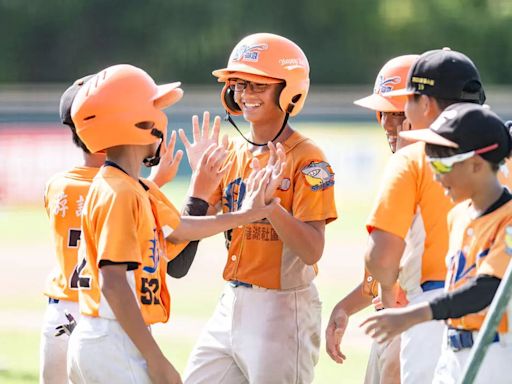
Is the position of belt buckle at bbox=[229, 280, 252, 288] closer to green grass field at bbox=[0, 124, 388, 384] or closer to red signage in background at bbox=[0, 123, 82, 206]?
green grass field at bbox=[0, 124, 388, 384]

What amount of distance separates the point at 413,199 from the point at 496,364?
761mm

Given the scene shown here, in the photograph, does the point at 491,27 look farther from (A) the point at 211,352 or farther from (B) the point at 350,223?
(A) the point at 211,352

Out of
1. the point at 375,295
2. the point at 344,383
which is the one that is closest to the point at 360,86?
the point at 344,383

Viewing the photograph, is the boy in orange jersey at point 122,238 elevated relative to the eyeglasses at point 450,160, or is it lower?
lower

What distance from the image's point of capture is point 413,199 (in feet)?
14.1

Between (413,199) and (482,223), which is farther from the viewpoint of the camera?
(413,199)

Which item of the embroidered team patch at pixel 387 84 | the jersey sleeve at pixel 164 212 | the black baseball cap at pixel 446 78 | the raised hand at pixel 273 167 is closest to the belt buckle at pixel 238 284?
the raised hand at pixel 273 167

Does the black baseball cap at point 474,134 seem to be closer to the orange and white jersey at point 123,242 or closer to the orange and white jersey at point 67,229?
the orange and white jersey at point 123,242

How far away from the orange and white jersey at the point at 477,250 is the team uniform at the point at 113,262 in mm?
1216

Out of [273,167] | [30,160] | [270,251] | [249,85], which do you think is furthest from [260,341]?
[30,160]

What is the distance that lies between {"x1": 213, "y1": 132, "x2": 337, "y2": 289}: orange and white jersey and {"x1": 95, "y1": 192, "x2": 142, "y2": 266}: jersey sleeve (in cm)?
114

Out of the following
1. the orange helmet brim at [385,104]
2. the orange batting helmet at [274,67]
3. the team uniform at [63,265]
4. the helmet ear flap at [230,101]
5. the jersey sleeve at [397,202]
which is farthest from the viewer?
the helmet ear flap at [230,101]

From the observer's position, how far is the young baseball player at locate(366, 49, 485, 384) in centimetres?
429

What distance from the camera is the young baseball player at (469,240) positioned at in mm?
3793
